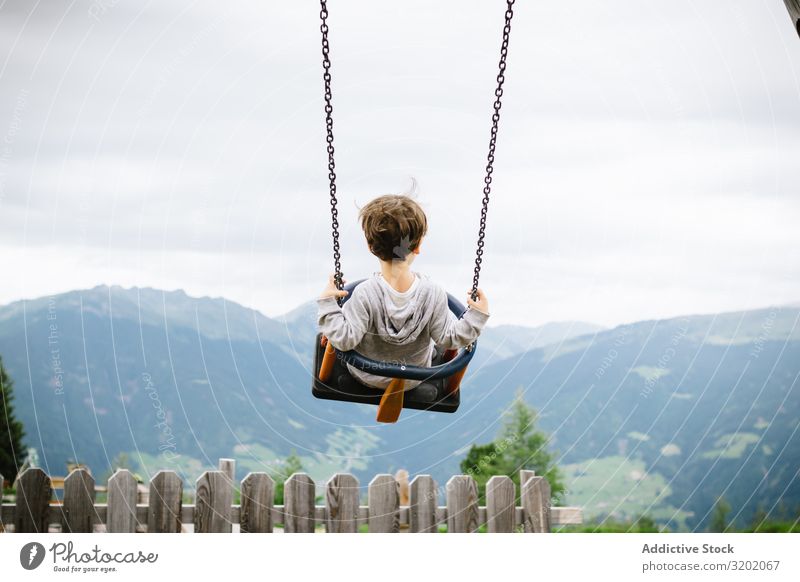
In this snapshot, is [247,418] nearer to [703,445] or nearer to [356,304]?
[703,445]

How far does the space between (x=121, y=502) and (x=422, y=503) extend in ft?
4.71

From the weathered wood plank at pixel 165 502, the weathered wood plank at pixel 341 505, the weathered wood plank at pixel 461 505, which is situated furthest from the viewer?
the weathered wood plank at pixel 461 505

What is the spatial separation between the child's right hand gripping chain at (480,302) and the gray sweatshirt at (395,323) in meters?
0.02

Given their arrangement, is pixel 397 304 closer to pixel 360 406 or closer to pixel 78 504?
pixel 78 504

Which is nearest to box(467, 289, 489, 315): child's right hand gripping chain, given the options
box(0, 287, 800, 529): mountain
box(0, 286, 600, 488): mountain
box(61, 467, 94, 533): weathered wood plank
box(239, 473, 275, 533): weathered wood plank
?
box(239, 473, 275, 533): weathered wood plank

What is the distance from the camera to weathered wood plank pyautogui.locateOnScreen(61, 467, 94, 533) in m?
3.79

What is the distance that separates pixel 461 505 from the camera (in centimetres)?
418

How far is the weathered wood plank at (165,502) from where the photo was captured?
3.87 meters

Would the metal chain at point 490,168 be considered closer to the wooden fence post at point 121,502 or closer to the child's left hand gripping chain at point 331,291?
the child's left hand gripping chain at point 331,291

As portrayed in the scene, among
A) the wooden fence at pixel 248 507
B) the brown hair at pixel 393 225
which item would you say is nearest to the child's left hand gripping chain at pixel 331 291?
the brown hair at pixel 393 225

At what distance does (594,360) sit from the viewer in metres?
10.8

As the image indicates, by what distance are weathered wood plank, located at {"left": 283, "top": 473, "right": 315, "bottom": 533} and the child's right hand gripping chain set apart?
1.58 m
